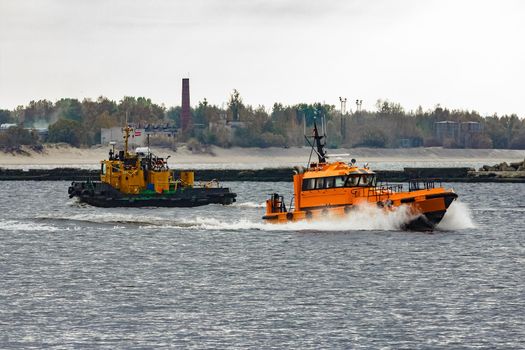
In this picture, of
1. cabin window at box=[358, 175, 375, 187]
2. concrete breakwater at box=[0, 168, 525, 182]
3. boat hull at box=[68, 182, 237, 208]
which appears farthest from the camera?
concrete breakwater at box=[0, 168, 525, 182]

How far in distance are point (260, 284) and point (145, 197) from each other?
45173 mm

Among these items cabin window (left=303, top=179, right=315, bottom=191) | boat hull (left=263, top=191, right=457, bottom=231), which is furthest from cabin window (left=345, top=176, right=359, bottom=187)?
cabin window (left=303, top=179, right=315, bottom=191)

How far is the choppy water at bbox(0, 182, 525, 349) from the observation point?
36.1 meters

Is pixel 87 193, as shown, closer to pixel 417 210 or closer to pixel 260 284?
pixel 417 210

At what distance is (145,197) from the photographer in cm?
9106

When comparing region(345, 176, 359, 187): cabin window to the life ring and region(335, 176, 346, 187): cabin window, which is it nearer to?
region(335, 176, 346, 187): cabin window

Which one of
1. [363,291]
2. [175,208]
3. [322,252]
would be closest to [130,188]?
[175,208]

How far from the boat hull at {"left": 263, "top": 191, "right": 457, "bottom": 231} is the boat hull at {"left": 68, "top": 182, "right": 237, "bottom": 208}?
96.0ft

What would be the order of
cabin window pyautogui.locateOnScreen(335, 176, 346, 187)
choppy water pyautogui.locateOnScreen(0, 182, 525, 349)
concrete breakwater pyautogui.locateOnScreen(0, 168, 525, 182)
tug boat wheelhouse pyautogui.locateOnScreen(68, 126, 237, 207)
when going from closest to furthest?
choppy water pyautogui.locateOnScreen(0, 182, 525, 349)
cabin window pyautogui.locateOnScreen(335, 176, 346, 187)
tug boat wheelhouse pyautogui.locateOnScreen(68, 126, 237, 207)
concrete breakwater pyautogui.locateOnScreen(0, 168, 525, 182)

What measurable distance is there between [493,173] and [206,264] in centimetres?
11128

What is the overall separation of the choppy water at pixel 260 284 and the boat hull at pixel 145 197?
11.9m

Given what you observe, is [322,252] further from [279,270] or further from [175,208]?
[175,208]

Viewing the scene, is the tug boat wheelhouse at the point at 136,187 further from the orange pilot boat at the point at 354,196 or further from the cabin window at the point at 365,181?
the cabin window at the point at 365,181

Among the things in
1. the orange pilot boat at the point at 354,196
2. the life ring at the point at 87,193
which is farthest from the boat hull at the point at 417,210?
the life ring at the point at 87,193
